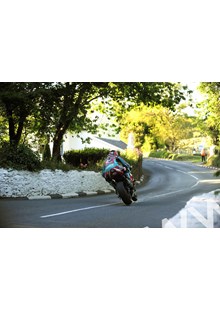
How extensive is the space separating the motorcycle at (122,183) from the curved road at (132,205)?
0.10m

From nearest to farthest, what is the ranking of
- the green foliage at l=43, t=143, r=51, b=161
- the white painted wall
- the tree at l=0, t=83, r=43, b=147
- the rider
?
the rider → the tree at l=0, t=83, r=43, b=147 → the white painted wall → the green foliage at l=43, t=143, r=51, b=161

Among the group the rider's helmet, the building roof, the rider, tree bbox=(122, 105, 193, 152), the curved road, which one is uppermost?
tree bbox=(122, 105, 193, 152)

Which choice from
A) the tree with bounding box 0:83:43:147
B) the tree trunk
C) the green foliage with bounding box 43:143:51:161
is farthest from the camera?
the green foliage with bounding box 43:143:51:161

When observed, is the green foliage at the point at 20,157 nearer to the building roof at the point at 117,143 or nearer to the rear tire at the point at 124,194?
the building roof at the point at 117,143

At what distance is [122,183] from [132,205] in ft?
1.21

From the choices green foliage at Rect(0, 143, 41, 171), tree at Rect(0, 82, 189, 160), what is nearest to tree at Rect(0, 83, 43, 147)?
tree at Rect(0, 82, 189, 160)

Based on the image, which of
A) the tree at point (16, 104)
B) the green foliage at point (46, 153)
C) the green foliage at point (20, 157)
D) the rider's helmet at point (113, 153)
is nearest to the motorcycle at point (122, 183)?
the rider's helmet at point (113, 153)

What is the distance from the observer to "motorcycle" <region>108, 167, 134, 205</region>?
282 inches

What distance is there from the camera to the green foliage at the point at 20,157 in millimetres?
7469

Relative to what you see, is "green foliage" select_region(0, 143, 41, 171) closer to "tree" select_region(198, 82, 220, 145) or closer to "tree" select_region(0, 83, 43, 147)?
"tree" select_region(0, 83, 43, 147)

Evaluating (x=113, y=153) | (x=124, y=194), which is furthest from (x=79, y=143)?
(x=124, y=194)

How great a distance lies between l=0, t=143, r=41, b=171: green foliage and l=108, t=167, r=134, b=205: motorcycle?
123 centimetres

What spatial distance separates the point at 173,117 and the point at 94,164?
1398 millimetres
